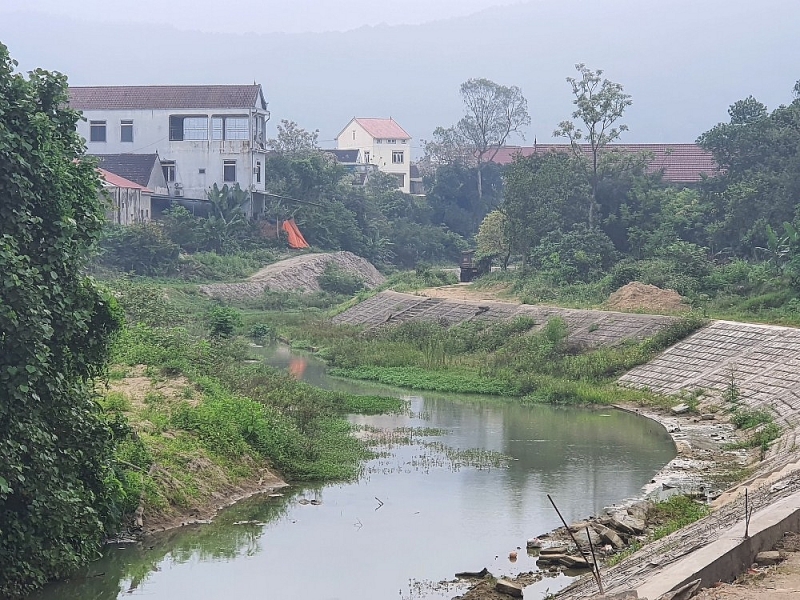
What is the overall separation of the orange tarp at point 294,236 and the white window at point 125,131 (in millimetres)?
8196

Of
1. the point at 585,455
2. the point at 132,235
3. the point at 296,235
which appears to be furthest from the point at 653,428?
the point at 296,235

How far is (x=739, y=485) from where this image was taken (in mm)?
16703

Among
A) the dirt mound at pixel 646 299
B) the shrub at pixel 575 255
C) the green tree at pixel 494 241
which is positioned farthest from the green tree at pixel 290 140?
the dirt mound at pixel 646 299

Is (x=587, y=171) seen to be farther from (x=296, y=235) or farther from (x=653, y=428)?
(x=653, y=428)

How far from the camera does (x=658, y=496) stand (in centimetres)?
1705

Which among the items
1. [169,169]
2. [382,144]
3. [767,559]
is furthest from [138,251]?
[382,144]

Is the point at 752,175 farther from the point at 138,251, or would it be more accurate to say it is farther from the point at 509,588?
the point at 509,588

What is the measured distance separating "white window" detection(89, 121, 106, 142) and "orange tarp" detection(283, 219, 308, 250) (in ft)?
31.0

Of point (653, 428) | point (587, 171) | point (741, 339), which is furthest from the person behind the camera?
point (587, 171)

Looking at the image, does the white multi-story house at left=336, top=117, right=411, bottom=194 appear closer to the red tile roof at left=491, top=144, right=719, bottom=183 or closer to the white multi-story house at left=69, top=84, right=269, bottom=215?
the red tile roof at left=491, top=144, right=719, bottom=183

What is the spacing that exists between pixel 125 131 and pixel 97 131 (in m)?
1.79

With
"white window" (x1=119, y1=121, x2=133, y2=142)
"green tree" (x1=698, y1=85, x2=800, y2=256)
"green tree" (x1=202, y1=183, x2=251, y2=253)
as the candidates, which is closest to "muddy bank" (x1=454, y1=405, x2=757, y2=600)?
"green tree" (x1=698, y1=85, x2=800, y2=256)

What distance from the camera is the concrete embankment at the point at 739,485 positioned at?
10070 millimetres

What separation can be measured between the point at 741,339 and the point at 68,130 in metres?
18.3
